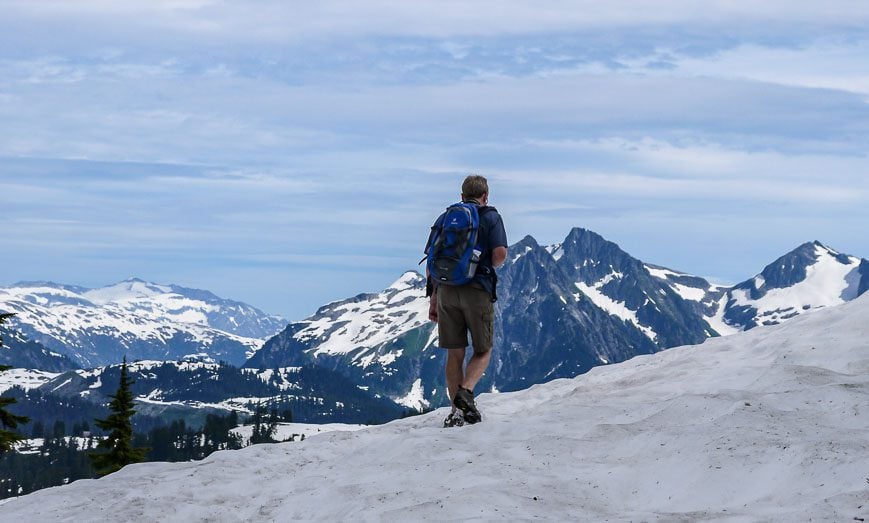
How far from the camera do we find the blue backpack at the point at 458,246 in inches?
643

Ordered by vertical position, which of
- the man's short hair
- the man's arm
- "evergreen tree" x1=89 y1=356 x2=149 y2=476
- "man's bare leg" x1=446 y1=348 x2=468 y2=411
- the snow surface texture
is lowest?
"evergreen tree" x1=89 y1=356 x2=149 y2=476

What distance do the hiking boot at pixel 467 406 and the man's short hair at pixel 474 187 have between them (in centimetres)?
348

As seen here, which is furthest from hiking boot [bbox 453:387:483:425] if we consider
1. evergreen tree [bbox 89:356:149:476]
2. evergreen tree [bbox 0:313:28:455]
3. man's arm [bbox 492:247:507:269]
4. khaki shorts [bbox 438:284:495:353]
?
evergreen tree [bbox 89:356:149:476]

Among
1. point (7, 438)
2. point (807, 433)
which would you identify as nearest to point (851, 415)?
point (807, 433)

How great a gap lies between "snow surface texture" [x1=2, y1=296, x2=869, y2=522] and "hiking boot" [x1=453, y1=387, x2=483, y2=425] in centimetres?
91

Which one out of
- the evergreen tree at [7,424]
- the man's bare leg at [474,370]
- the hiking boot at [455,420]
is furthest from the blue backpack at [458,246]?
the evergreen tree at [7,424]

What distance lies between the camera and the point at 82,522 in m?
13.6

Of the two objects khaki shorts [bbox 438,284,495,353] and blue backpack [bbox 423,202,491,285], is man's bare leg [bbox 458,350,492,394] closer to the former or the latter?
khaki shorts [bbox 438,284,495,353]

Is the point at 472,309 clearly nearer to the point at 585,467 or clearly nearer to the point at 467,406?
the point at 467,406

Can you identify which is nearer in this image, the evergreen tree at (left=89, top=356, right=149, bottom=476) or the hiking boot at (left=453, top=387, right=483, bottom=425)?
the hiking boot at (left=453, top=387, right=483, bottom=425)

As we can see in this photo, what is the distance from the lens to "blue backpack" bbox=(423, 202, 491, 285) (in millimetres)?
16344

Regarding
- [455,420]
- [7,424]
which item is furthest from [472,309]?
[7,424]

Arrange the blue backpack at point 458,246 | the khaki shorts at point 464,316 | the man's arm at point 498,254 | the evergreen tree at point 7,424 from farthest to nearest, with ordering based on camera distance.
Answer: the evergreen tree at point 7,424 → the khaki shorts at point 464,316 → the man's arm at point 498,254 → the blue backpack at point 458,246

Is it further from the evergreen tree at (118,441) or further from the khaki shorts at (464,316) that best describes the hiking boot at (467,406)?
the evergreen tree at (118,441)
